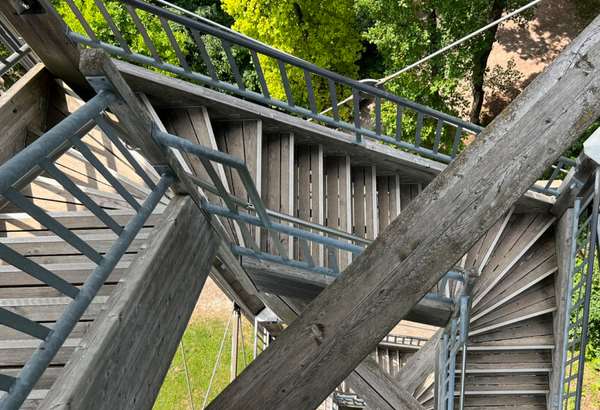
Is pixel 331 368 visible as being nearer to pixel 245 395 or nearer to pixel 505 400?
pixel 245 395

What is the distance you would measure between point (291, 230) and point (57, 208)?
1887 mm

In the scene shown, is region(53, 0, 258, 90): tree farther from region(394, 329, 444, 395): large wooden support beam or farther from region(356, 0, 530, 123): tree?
region(394, 329, 444, 395): large wooden support beam

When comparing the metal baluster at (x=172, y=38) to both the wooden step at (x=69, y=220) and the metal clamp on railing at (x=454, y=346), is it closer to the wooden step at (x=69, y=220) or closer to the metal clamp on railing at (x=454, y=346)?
the wooden step at (x=69, y=220)

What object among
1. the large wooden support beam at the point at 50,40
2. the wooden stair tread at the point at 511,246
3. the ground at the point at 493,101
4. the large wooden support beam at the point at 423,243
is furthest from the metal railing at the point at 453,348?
the ground at the point at 493,101

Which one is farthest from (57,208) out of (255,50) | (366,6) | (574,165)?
(366,6)

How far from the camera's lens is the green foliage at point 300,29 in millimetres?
8305

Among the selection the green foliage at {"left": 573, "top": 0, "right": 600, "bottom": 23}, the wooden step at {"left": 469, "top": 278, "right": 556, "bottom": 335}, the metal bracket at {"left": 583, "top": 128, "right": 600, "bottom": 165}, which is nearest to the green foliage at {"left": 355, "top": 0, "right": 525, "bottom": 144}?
the wooden step at {"left": 469, "top": 278, "right": 556, "bottom": 335}

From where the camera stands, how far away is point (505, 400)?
4.84 m

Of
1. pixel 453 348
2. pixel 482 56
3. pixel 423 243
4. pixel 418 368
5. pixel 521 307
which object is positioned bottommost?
pixel 423 243

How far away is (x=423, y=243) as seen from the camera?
143 centimetres

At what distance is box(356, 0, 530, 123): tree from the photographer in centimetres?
697

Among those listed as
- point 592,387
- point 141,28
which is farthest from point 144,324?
point 592,387

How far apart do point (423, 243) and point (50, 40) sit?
3.15 m

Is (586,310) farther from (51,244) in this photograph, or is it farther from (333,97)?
(51,244)
